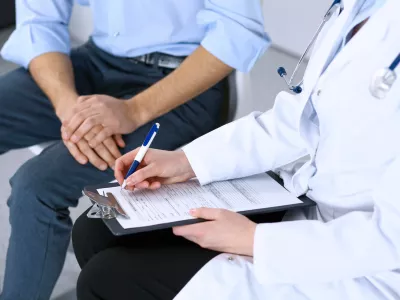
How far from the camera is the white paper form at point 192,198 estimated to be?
1.07 m

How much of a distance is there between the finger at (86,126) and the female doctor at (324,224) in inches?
13.9

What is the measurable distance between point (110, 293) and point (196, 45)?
0.79 metres

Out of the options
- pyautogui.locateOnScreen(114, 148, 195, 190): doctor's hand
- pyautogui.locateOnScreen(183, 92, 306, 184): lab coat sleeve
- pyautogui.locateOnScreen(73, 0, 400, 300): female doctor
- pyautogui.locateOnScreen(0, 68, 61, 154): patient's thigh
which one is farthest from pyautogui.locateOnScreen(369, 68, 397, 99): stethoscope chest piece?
pyautogui.locateOnScreen(0, 68, 61, 154): patient's thigh

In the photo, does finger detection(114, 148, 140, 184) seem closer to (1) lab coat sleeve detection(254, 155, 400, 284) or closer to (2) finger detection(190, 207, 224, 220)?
(2) finger detection(190, 207, 224, 220)

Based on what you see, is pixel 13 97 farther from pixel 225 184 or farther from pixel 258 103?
A: pixel 258 103

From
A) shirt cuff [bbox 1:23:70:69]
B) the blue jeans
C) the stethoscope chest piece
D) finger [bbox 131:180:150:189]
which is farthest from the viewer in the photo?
shirt cuff [bbox 1:23:70:69]

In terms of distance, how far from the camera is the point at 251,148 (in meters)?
1.23

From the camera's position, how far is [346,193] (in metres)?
1.04

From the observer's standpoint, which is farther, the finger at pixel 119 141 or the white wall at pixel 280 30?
the white wall at pixel 280 30

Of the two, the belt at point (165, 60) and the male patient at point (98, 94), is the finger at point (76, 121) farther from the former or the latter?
the belt at point (165, 60)

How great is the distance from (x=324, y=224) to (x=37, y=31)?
1.09 metres

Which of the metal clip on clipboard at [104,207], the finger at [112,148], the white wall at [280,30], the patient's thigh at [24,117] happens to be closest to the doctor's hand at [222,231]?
the metal clip on clipboard at [104,207]

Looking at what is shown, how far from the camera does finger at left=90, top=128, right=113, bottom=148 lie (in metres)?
1.50

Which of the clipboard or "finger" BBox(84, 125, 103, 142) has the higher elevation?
the clipboard
